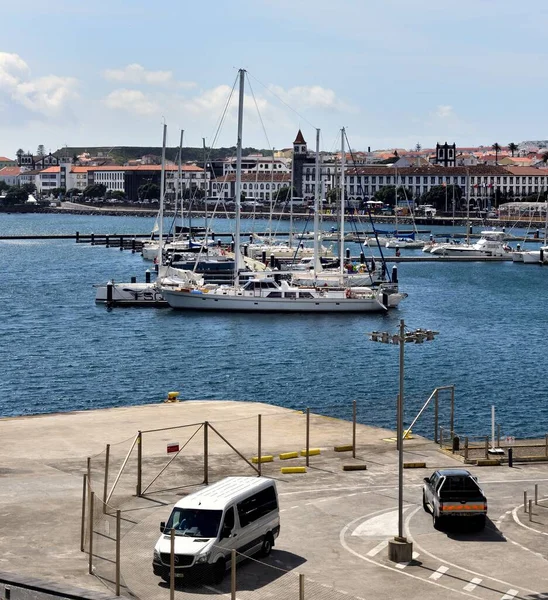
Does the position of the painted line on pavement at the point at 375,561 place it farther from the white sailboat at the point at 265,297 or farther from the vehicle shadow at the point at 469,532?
the white sailboat at the point at 265,297

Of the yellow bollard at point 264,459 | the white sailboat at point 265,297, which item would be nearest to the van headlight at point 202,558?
the yellow bollard at point 264,459

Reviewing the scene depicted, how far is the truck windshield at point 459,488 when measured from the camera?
25312 mm

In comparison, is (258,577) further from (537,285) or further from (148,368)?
(537,285)

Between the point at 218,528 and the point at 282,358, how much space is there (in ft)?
145

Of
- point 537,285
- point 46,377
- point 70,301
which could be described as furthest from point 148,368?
point 537,285

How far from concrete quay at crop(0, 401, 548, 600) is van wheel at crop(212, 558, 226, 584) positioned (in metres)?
0.13

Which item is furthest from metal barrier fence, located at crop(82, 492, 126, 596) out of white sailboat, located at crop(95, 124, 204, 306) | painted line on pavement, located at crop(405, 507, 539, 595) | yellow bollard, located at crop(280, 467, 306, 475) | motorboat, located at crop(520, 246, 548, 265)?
motorboat, located at crop(520, 246, 548, 265)

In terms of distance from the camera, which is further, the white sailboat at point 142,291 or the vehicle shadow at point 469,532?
the white sailboat at point 142,291

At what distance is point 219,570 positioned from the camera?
71.8 feet

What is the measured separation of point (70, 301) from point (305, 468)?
2713 inches

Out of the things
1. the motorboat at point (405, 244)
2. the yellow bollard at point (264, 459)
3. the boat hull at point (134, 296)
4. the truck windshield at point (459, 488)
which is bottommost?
the boat hull at point (134, 296)

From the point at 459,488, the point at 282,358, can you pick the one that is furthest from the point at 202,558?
the point at 282,358

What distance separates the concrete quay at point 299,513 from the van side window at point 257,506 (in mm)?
860

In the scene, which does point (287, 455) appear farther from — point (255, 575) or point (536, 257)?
point (536, 257)
